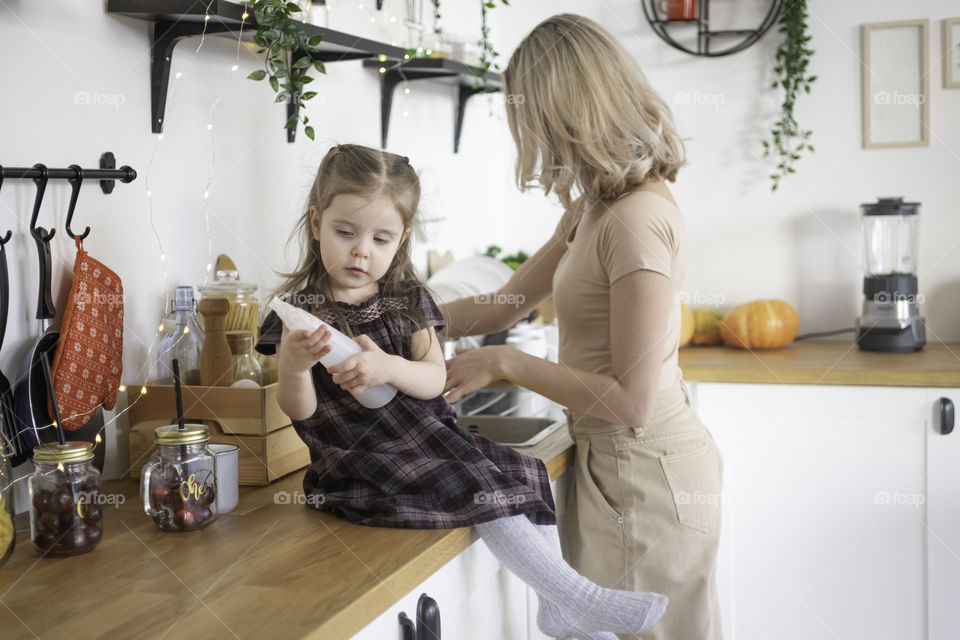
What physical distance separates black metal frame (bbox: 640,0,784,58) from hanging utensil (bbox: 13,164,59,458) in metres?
1.88

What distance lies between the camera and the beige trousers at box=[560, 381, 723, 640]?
1.34 metres

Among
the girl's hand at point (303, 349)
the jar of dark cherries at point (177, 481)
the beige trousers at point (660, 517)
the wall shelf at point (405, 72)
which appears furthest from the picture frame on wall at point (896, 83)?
the jar of dark cherries at point (177, 481)

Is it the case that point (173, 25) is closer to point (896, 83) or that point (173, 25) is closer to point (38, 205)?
point (38, 205)

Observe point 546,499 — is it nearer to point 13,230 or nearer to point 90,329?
point 90,329

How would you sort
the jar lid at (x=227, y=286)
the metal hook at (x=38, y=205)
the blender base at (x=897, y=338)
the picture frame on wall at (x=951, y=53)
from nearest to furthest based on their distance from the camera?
the metal hook at (x=38, y=205), the jar lid at (x=227, y=286), the blender base at (x=897, y=338), the picture frame on wall at (x=951, y=53)

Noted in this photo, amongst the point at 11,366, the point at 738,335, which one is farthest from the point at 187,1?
the point at 738,335

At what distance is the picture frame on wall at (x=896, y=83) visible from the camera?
2412 mm

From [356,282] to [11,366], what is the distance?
433 mm

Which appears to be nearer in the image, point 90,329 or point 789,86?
point 90,329

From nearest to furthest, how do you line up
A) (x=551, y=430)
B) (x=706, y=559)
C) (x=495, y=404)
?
(x=706, y=559), (x=551, y=430), (x=495, y=404)

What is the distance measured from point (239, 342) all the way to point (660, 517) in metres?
0.65

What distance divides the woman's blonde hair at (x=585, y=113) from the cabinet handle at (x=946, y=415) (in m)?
1.01

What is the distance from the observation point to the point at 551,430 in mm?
1613

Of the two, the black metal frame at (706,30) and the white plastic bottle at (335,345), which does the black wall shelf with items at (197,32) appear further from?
the black metal frame at (706,30)
